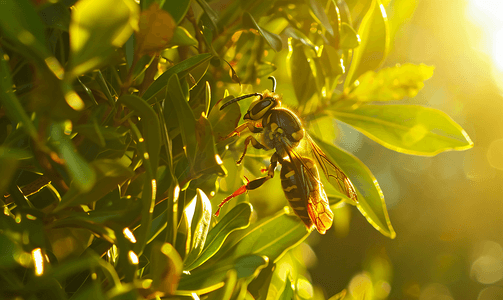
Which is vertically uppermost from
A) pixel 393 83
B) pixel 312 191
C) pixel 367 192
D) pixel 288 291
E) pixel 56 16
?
pixel 56 16

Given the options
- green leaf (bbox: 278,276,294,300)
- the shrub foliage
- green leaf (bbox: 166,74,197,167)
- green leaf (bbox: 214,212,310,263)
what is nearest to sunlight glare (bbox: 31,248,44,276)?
the shrub foliage

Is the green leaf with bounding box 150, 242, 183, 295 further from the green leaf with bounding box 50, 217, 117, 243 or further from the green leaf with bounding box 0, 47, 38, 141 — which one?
the green leaf with bounding box 0, 47, 38, 141

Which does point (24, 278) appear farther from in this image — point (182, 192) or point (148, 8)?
point (148, 8)

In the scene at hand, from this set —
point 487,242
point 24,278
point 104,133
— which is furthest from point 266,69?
point 487,242

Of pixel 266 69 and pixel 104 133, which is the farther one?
pixel 266 69

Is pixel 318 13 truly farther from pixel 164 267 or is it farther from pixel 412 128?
pixel 164 267

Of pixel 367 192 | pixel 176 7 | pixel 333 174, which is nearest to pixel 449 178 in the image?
pixel 333 174
